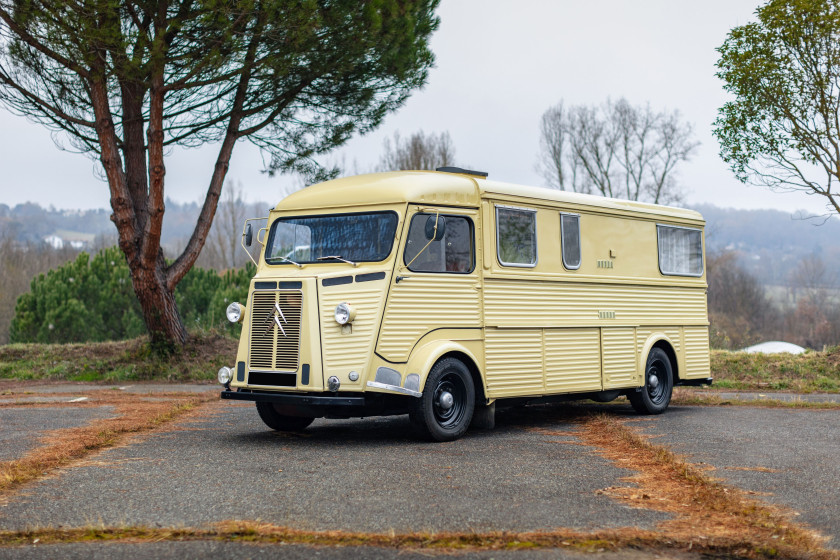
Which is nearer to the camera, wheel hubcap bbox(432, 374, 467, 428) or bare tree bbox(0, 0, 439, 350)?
wheel hubcap bbox(432, 374, 467, 428)

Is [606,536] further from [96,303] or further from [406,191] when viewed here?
[96,303]

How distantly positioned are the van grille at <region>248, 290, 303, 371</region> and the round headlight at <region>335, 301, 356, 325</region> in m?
0.45

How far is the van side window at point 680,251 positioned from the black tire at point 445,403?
4.64 meters

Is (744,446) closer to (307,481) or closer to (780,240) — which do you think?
(307,481)

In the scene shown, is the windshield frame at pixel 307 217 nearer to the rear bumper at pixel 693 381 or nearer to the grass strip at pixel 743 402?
the rear bumper at pixel 693 381

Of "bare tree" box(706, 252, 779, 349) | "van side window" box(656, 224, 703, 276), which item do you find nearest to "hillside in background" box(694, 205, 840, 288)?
"bare tree" box(706, 252, 779, 349)

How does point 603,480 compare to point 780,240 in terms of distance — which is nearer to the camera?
point 603,480

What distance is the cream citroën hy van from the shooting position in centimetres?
934

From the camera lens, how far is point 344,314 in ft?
30.1

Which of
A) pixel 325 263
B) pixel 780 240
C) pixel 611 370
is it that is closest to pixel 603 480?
pixel 325 263

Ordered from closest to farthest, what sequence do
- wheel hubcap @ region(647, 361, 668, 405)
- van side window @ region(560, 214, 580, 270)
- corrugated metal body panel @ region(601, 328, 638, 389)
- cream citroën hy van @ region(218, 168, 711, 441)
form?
cream citroën hy van @ region(218, 168, 711, 441) → van side window @ region(560, 214, 580, 270) → corrugated metal body panel @ region(601, 328, 638, 389) → wheel hubcap @ region(647, 361, 668, 405)

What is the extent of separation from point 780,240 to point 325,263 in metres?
198

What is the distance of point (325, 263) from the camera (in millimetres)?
9883

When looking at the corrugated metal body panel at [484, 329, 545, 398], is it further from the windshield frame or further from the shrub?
the shrub
